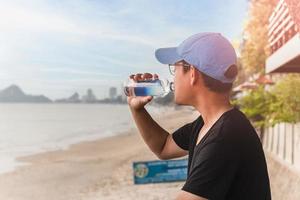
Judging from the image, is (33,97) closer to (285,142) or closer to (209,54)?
(285,142)

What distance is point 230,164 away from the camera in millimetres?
605

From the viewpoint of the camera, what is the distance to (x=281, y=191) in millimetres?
3771

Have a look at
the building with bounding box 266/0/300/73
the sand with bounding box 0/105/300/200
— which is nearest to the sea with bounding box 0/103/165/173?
the sand with bounding box 0/105/300/200

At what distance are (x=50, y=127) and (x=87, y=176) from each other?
888 centimetres

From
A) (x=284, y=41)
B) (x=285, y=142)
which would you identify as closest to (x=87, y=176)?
(x=285, y=142)

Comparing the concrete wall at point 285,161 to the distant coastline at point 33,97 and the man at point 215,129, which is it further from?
the distant coastline at point 33,97

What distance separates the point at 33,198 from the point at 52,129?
8.36 m

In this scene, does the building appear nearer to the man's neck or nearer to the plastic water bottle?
the plastic water bottle

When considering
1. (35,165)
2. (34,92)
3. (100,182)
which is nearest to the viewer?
(100,182)

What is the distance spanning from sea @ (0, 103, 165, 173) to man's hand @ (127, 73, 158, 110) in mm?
8296

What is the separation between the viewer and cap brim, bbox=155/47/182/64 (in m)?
0.71

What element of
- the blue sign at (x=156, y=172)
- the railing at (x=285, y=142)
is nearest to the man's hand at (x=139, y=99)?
the blue sign at (x=156, y=172)

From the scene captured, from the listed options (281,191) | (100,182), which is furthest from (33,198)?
(281,191)

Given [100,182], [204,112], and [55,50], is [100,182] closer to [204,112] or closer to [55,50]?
[204,112]
